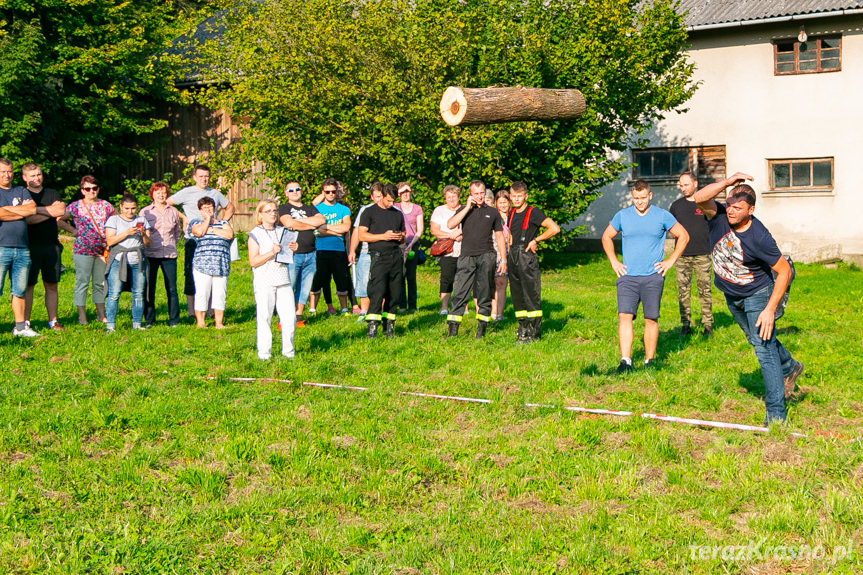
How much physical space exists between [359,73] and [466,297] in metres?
8.01

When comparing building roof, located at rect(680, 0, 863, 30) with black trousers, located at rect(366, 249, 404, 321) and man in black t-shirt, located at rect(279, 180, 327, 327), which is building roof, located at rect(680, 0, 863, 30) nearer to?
man in black t-shirt, located at rect(279, 180, 327, 327)

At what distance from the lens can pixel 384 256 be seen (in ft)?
35.1

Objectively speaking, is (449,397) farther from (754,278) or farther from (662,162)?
(662,162)

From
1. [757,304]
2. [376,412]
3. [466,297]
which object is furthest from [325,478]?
[466,297]

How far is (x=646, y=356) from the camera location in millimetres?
8727

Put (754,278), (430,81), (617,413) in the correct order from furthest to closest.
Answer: (430,81) → (617,413) → (754,278)

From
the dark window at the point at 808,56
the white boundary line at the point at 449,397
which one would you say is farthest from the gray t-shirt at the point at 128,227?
the dark window at the point at 808,56

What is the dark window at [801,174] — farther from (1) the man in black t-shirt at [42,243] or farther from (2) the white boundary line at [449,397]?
(1) the man in black t-shirt at [42,243]

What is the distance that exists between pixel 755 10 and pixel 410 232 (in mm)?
14730

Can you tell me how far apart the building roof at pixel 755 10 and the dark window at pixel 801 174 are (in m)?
3.62

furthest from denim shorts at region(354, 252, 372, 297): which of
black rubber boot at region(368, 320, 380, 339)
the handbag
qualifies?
black rubber boot at region(368, 320, 380, 339)

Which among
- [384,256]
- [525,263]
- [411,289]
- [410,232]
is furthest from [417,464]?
[411,289]

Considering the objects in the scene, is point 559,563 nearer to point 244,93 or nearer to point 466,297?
point 466,297

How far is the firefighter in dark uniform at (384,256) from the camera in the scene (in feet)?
34.6
